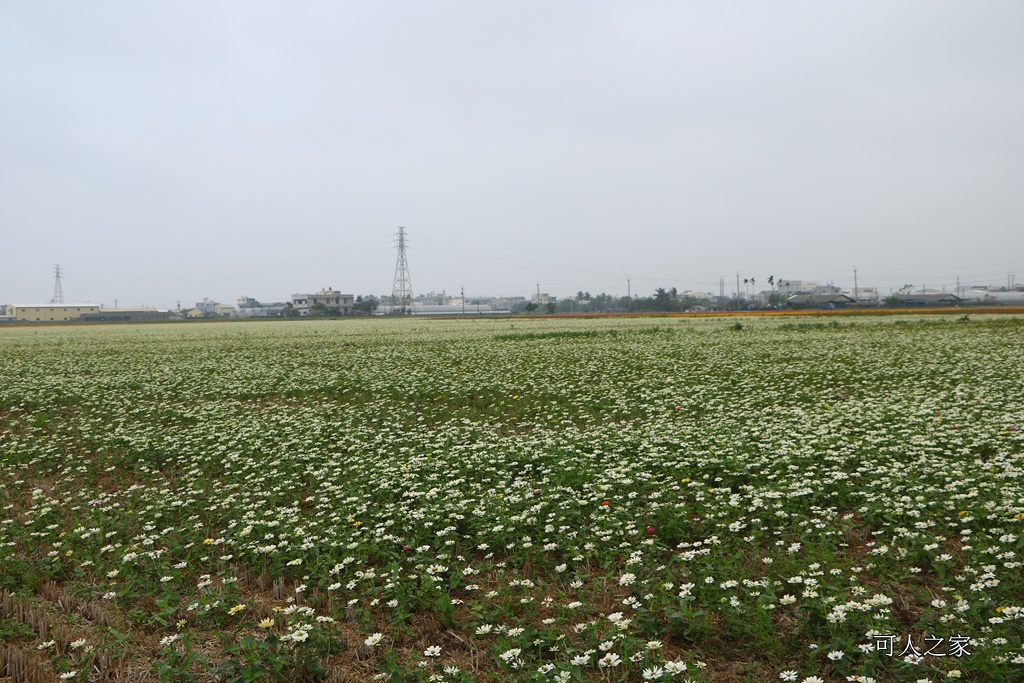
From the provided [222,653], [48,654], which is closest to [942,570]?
[222,653]

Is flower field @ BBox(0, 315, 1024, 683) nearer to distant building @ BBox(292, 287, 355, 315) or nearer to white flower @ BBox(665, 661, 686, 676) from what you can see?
white flower @ BBox(665, 661, 686, 676)

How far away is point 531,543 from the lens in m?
5.24

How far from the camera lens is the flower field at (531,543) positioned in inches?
146

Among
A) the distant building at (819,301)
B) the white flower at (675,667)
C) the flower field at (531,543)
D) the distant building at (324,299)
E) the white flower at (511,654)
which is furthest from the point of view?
the distant building at (324,299)

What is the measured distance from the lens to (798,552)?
15.8 feet

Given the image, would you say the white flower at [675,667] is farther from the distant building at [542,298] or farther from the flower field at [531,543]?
the distant building at [542,298]

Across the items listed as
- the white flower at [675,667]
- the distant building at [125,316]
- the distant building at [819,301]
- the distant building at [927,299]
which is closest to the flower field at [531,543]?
the white flower at [675,667]

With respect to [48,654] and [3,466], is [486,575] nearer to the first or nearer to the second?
[48,654]

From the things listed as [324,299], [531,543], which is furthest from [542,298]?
[531,543]

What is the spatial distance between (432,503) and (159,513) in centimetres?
281

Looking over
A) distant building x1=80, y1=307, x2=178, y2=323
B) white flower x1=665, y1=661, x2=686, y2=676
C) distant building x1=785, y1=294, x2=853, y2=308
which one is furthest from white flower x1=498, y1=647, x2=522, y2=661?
distant building x1=80, y1=307, x2=178, y2=323

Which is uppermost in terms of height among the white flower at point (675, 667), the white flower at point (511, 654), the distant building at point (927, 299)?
the distant building at point (927, 299)

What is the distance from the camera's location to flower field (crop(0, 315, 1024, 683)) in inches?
146

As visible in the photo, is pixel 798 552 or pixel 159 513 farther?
pixel 159 513
